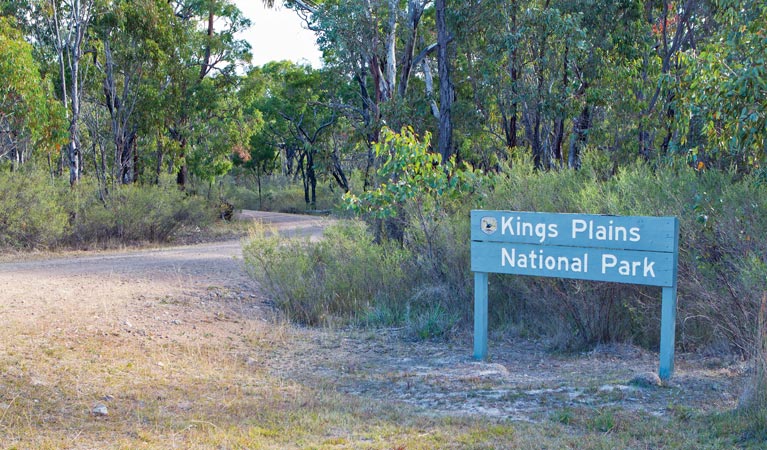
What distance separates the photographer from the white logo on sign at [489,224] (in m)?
7.34

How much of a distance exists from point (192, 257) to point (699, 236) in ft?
31.7

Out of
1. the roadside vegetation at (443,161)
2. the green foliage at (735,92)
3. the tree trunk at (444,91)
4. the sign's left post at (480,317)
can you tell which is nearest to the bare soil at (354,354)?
the sign's left post at (480,317)

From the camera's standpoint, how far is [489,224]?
7383 mm

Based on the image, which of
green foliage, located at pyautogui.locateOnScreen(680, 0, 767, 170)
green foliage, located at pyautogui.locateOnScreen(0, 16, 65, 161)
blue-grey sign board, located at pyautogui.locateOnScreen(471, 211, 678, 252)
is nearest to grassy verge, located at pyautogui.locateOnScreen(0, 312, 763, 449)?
blue-grey sign board, located at pyautogui.locateOnScreen(471, 211, 678, 252)

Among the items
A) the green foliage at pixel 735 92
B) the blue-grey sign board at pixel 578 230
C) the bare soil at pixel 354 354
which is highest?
the green foliage at pixel 735 92

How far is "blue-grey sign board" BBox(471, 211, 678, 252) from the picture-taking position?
645 centimetres

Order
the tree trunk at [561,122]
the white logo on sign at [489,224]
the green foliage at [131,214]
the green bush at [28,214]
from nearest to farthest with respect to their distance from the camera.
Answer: the white logo on sign at [489,224] → the tree trunk at [561,122] → the green bush at [28,214] → the green foliage at [131,214]

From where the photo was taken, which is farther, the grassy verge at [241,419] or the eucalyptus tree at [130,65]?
the eucalyptus tree at [130,65]

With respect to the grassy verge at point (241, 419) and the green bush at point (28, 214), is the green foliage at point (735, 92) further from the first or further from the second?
the green bush at point (28, 214)

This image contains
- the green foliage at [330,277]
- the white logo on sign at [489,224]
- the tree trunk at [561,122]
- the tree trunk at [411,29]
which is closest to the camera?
the white logo on sign at [489,224]

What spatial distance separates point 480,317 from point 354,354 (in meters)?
1.37

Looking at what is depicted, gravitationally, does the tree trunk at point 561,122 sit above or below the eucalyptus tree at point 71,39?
below

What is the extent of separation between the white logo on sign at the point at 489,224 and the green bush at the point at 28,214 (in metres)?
14.0

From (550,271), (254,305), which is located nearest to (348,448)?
(550,271)
